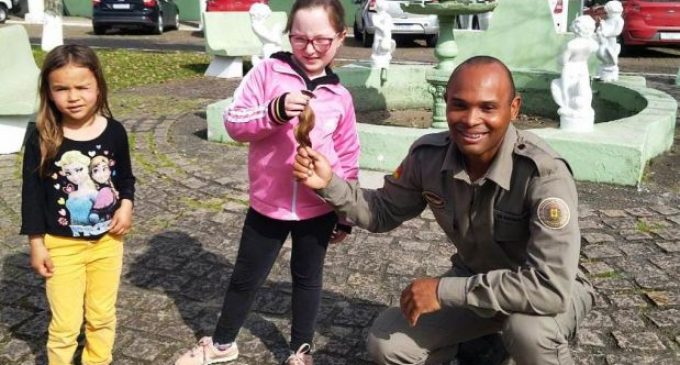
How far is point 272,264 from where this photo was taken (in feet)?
9.55

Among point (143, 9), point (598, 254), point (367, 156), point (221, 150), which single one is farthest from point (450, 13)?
point (143, 9)

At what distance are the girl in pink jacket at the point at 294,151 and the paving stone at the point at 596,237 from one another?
2.13 metres

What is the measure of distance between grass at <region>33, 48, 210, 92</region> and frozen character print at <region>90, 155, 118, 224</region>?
7709 mm

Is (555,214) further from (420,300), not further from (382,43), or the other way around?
(382,43)

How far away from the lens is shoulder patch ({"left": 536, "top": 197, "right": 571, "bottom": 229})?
225 centimetres

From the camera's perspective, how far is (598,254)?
4191mm

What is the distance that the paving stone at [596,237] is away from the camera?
14.4 feet

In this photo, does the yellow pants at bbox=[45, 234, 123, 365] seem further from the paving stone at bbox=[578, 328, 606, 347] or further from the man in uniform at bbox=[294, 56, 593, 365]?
the paving stone at bbox=[578, 328, 606, 347]

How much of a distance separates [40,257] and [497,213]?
1.62 m

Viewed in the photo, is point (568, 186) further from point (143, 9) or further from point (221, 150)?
point (143, 9)

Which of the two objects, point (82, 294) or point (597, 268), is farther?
point (597, 268)

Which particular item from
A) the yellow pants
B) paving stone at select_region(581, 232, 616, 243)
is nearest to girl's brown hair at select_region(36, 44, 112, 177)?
the yellow pants

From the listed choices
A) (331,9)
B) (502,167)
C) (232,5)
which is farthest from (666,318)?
(232,5)

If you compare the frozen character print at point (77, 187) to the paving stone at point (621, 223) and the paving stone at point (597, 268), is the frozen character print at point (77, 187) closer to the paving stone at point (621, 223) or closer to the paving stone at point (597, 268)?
the paving stone at point (597, 268)
